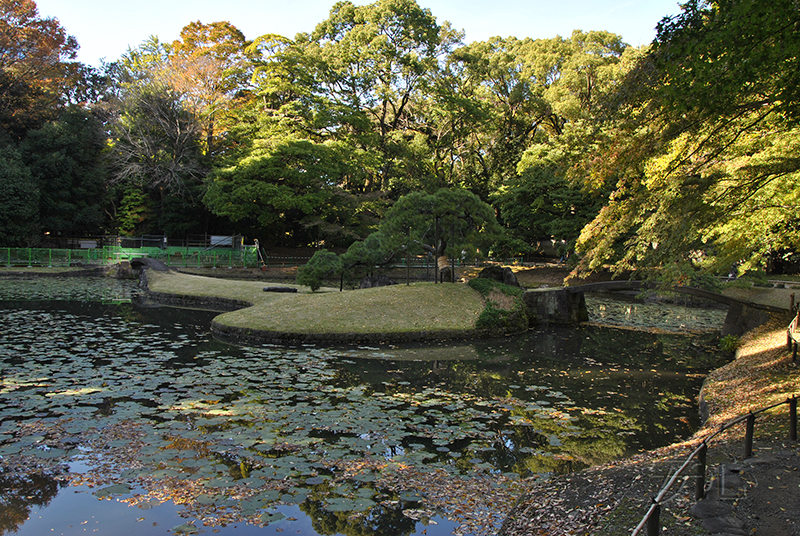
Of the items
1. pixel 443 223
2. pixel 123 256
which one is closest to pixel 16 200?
pixel 123 256

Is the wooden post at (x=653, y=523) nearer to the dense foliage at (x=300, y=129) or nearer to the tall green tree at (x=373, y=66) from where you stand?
the dense foliage at (x=300, y=129)

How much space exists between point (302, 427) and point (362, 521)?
92.1 inches

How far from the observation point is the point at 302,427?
684cm

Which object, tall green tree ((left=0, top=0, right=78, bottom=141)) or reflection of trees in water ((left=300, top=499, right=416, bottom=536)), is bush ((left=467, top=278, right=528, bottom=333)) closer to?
reflection of trees in water ((left=300, top=499, right=416, bottom=536))

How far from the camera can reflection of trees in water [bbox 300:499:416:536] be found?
15.1 feet

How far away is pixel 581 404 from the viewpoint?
8.53 m

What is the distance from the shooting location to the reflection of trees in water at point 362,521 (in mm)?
4594

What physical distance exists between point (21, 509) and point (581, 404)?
7.63m

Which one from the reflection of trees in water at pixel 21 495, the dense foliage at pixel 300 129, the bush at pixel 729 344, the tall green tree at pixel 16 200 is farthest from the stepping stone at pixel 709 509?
the tall green tree at pixel 16 200

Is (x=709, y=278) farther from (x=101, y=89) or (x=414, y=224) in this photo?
(x=101, y=89)

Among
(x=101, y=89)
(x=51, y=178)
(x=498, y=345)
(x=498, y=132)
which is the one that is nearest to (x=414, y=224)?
(x=498, y=345)

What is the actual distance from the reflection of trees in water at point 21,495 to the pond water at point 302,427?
2cm

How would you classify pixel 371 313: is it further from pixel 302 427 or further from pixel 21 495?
pixel 21 495

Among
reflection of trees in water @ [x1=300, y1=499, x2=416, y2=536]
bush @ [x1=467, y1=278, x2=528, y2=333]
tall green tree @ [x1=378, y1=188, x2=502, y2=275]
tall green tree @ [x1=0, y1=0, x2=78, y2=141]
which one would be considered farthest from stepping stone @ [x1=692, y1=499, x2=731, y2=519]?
tall green tree @ [x1=0, y1=0, x2=78, y2=141]
